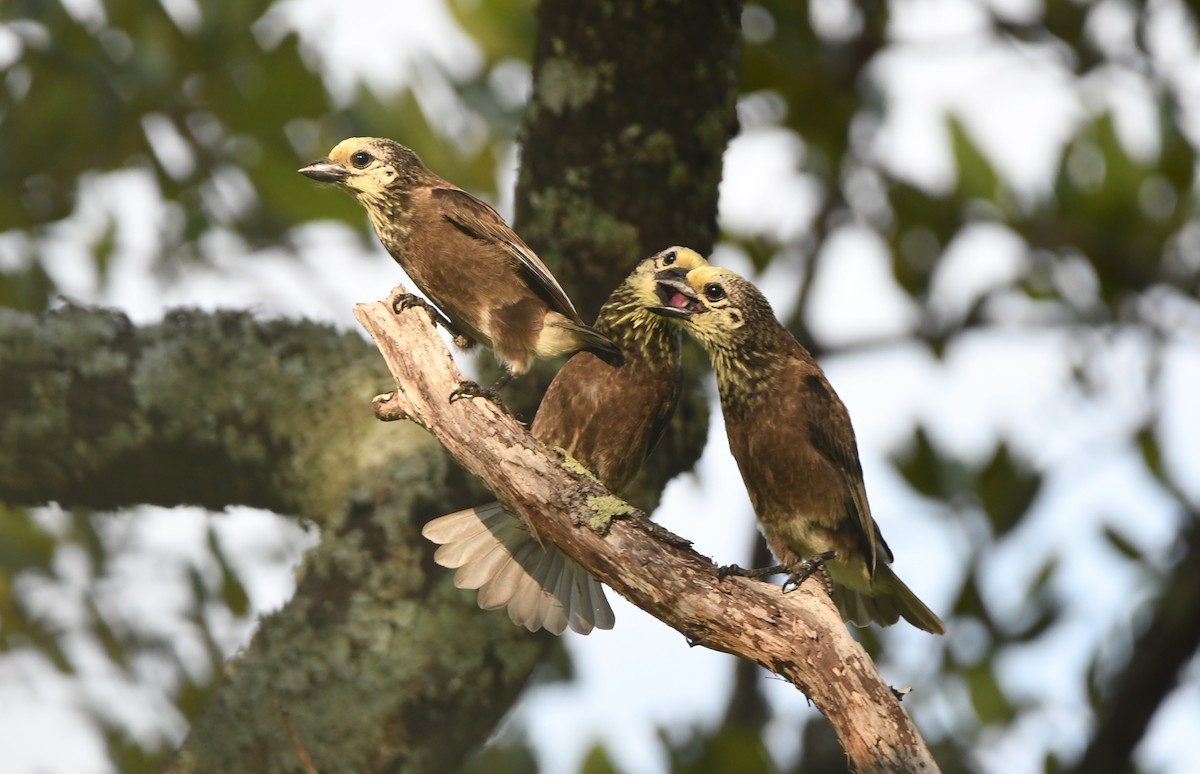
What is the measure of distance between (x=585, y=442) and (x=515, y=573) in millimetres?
369

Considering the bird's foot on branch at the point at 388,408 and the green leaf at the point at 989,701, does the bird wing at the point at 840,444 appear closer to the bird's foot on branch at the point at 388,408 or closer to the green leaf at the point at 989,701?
the bird's foot on branch at the point at 388,408

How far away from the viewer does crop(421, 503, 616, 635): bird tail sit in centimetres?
310

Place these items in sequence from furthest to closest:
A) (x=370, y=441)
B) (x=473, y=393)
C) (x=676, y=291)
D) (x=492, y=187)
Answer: (x=492, y=187), (x=370, y=441), (x=676, y=291), (x=473, y=393)

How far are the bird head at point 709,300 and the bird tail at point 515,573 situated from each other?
0.61 metres

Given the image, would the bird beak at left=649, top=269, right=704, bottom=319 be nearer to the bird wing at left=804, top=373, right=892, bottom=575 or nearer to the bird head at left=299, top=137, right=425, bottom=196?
the bird wing at left=804, top=373, right=892, bottom=575

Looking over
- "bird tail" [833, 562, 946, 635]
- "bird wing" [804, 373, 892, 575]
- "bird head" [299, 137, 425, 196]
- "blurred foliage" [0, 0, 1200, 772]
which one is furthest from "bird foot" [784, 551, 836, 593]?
"blurred foliage" [0, 0, 1200, 772]

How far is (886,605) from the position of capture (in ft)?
11.0

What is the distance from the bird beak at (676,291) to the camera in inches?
119

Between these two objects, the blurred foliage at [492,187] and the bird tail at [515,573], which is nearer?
the bird tail at [515,573]

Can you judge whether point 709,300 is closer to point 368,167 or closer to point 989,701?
point 368,167

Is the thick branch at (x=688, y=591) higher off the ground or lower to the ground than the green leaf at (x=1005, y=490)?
higher

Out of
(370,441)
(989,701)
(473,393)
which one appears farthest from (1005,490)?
(473,393)

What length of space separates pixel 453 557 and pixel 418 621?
2.89ft

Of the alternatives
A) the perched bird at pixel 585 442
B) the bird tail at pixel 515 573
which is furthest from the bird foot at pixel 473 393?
the bird tail at pixel 515 573
